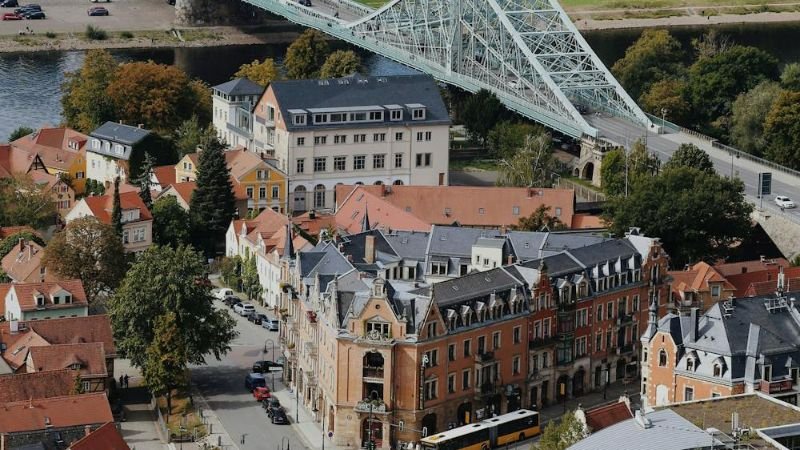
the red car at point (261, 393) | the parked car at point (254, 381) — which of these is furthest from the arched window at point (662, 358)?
the parked car at point (254, 381)

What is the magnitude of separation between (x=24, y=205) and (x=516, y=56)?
5484cm

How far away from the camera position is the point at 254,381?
112 metres

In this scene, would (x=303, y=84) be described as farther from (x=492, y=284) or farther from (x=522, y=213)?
(x=492, y=284)

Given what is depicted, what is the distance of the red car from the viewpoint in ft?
363

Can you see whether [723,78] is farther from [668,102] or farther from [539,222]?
[539,222]

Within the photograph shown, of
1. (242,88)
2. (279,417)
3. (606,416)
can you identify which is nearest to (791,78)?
(242,88)

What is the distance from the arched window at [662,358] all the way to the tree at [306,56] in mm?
88499

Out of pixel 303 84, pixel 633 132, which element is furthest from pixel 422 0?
pixel 303 84

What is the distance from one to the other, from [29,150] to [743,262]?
169 feet

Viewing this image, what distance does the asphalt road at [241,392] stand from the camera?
105625 mm

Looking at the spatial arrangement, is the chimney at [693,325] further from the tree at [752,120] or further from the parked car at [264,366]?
the tree at [752,120]

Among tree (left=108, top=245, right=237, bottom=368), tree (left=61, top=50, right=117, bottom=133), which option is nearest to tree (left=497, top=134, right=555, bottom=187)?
tree (left=61, top=50, right=117, bottom=133)

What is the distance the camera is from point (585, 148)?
527 ft

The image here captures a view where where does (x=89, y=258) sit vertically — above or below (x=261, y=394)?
above
